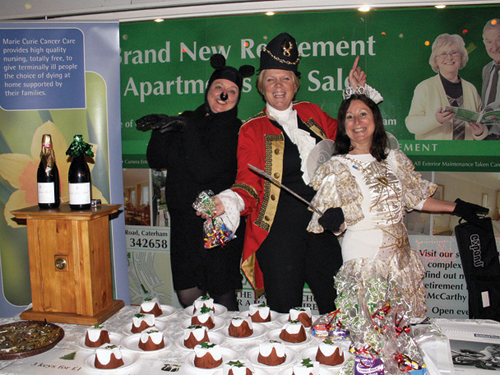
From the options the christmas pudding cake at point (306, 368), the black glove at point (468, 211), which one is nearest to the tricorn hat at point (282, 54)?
the black glove at point (468, 211)

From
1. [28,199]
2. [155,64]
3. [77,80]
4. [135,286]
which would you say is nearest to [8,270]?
[28,199]

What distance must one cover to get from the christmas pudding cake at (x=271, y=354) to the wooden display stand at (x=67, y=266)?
2.47 ft

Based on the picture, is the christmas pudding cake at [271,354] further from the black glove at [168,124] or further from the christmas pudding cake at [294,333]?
the black glove at [168,124]

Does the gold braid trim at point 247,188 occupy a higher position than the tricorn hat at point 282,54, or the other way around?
the tricorn hat at point 282,54

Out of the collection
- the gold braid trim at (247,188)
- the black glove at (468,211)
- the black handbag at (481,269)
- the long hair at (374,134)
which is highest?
the long hair at (374,134)

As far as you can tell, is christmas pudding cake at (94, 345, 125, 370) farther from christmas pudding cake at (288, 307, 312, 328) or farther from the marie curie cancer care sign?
the marie curie cancer care sign

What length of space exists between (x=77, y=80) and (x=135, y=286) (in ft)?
5.39

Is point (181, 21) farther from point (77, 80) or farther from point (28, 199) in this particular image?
point (28, 199)

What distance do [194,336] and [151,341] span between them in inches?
5.8

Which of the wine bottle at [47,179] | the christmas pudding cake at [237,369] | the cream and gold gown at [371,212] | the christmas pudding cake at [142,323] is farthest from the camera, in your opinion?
the cream and gold gown at [371,212]

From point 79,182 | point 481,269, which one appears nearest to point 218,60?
point 79,182

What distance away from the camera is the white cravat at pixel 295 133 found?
2.18 m

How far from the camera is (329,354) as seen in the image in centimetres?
130

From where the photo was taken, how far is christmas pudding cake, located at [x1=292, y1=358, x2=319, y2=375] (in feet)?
3.86
